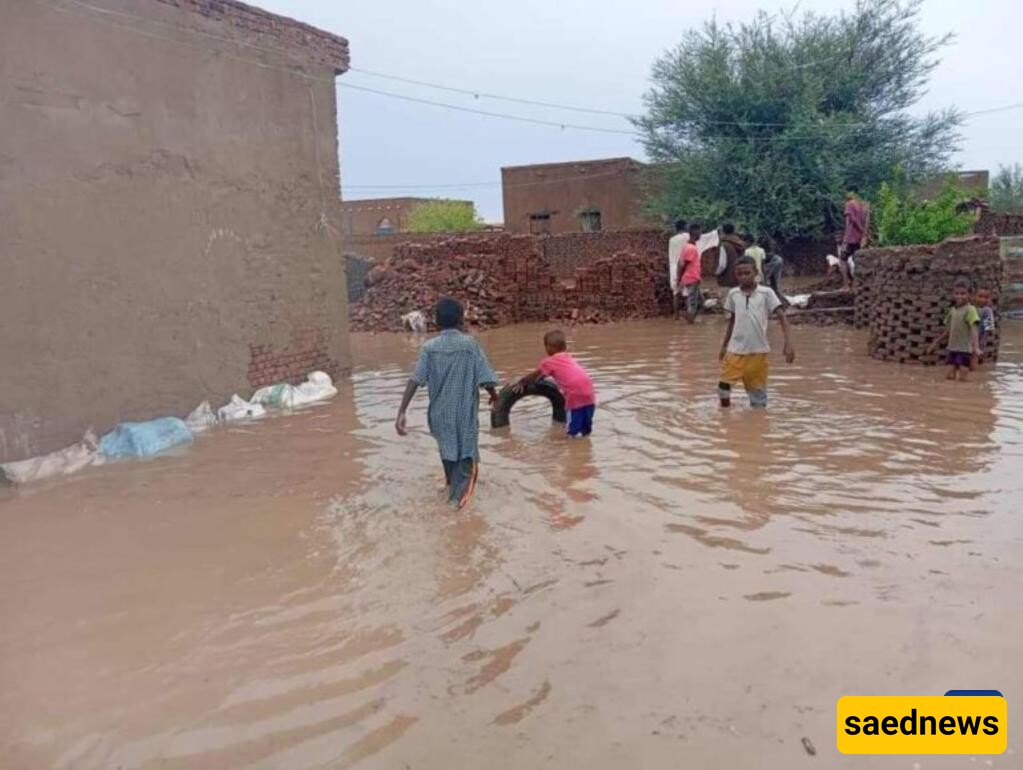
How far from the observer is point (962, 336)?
386 inches

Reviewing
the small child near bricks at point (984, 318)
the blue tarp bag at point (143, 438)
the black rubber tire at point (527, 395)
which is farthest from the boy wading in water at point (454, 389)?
the small child near bricks at point (984, 318)

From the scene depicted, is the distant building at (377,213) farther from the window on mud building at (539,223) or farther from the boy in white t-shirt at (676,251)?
the boy in white t-shirt at (676,251)

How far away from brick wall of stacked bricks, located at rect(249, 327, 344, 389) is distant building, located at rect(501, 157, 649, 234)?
19885 mm

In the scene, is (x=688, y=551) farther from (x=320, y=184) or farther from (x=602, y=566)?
(x=320, y=184)

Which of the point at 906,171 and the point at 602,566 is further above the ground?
the point at 906,171

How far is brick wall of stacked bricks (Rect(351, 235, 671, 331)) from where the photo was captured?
19.0 metres

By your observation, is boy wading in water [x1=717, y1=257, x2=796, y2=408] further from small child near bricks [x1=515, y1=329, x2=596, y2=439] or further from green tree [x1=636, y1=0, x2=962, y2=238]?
green tree [x1=636, y1=0, x2=962, y2=238]

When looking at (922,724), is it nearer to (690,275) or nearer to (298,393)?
(298,393)

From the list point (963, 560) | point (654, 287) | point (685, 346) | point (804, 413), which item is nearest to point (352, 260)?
point (654, 287)

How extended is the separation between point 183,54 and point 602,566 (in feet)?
Answer: 22.1

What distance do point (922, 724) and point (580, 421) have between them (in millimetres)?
4875

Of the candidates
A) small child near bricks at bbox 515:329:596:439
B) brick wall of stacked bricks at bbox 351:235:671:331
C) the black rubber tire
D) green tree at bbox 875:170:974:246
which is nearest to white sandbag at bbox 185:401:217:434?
the black rubber tire

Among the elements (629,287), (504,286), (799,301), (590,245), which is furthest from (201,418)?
(590,245)

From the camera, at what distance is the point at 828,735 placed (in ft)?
9.91
